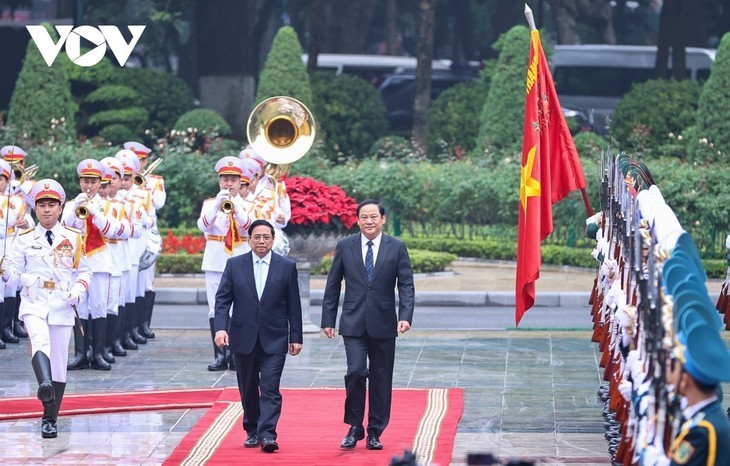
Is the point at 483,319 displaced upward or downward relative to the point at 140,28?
downward

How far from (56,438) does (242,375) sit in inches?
56.8

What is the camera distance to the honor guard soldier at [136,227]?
54.0ft

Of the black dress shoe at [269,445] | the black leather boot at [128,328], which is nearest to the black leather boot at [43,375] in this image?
the black dress shoe at [269,445]

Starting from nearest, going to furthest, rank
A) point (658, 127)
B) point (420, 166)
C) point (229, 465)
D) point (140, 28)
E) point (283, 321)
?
point (229, 465), point (283, 321), point (140, 28), point (420, 166), point (658, 127)

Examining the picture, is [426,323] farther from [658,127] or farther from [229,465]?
[658,127]

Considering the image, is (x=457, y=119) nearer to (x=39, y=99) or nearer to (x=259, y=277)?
(x=39, y=99)

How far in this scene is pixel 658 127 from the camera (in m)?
31.9

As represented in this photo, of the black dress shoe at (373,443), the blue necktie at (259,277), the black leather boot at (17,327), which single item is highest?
the blue necktie at (259,277)

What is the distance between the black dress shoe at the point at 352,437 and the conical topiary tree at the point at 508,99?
62.4ft

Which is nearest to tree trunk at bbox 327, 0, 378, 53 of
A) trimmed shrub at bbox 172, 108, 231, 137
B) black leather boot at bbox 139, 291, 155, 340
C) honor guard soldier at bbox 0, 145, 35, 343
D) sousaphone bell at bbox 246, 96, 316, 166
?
trimmed shrub at bbox 172, 108, 231, 137

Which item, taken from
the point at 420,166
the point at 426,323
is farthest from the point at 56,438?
the point at 420,166

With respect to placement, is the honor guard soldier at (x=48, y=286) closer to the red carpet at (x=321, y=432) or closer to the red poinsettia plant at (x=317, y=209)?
the red carpet at (x=321, y=432)

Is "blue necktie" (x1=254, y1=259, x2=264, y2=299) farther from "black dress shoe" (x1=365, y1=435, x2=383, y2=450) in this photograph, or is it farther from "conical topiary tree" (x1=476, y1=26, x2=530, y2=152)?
"conical topiary tree" (x1=476, y1=26, x2=530, y2=152)

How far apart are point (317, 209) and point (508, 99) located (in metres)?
13.5
